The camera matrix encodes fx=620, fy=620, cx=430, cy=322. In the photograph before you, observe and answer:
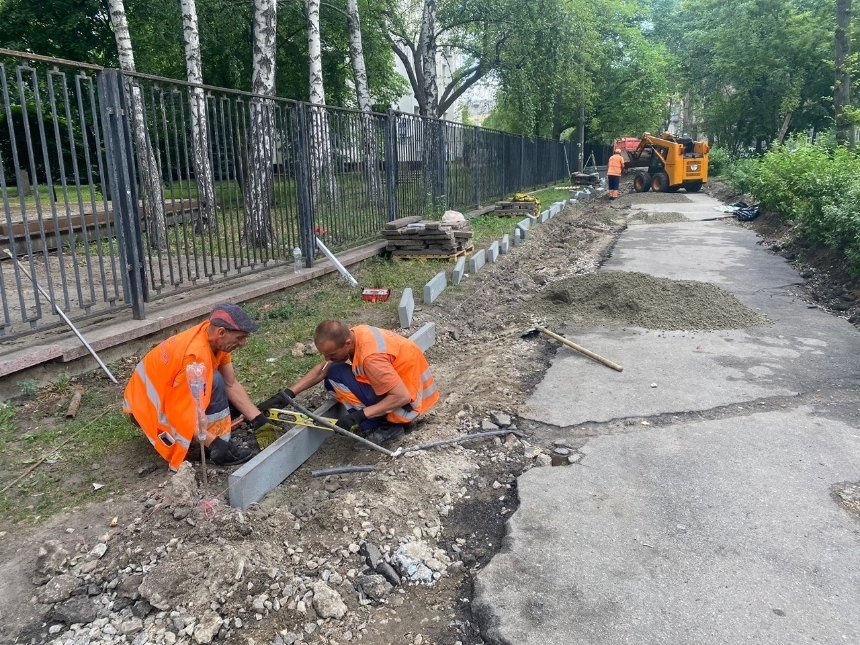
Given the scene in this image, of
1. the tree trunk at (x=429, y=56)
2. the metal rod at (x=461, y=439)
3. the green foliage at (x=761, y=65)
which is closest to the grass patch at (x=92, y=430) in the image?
the metal rod at (x=461, y=439)

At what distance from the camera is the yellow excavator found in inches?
955

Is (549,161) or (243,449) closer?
(243,449)

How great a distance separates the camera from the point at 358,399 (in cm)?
428

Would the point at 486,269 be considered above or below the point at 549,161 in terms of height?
below

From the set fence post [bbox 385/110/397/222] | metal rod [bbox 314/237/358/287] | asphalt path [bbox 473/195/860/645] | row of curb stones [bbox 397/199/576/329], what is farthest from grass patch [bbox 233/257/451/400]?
asphalt path [bbox 473/195/860/645]

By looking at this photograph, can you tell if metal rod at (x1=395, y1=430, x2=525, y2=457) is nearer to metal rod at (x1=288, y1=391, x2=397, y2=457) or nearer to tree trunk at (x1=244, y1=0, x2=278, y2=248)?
metal rod at (x1=288, y1=391, x2=397, y2=457)

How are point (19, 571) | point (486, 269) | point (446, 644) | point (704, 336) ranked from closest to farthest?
point (446, 644) → point (19, 571) → point (704, 336) → point (486, 269)

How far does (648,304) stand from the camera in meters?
7.74

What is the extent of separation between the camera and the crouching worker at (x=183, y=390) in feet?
11.7

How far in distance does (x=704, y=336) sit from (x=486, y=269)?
3935 mm

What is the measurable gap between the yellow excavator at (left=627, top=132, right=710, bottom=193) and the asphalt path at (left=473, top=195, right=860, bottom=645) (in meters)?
19.5

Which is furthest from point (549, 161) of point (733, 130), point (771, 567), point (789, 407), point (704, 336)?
point (771, 567)

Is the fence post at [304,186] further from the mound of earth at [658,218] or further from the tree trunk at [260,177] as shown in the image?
the mound of earth at [658,218]

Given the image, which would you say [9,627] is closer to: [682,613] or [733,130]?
[682,613]
